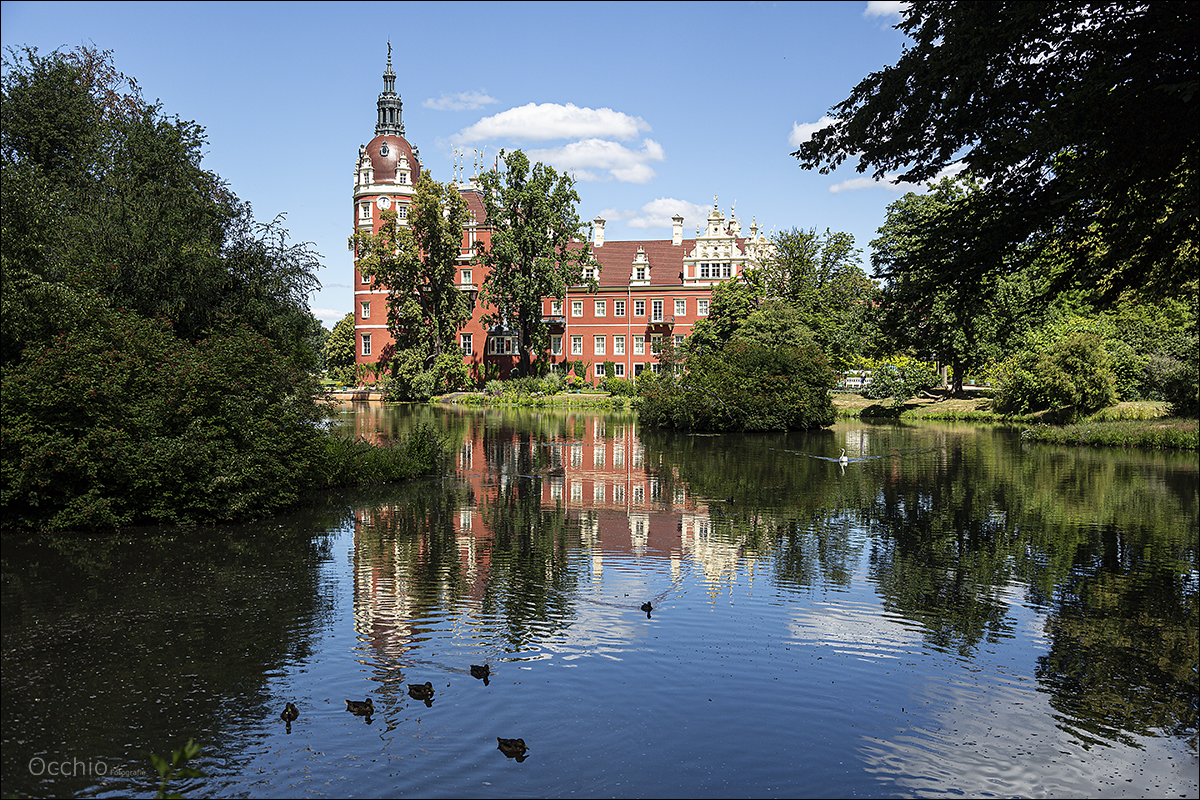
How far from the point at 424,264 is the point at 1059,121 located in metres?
59.4

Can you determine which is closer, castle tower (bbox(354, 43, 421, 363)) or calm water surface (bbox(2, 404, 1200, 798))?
calm water surface (bbox(2, 404, 1200, 798))

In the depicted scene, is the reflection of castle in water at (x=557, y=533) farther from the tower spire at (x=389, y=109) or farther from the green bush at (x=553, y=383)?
the tower spire at (x=389, y=109)

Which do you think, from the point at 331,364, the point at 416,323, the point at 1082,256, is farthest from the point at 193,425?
the point at 331,364

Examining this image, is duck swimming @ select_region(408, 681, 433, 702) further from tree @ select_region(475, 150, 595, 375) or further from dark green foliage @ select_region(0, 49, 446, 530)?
tree @ select_region(475, 150, 595, 375)

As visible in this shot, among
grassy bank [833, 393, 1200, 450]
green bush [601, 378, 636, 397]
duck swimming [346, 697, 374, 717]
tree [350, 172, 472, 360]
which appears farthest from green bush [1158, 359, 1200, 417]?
tree [350, 172, 472, 360]

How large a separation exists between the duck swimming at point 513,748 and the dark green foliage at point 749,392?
31.3 metres

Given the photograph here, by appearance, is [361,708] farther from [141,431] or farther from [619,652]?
[141,431]

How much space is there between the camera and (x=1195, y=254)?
14016mm

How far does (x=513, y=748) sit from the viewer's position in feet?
22.3

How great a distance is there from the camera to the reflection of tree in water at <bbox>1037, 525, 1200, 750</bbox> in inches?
297

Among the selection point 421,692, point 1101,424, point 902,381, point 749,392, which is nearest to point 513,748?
point 421,692

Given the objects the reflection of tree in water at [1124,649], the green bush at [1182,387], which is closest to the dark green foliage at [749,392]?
the green bush at [1182,387]

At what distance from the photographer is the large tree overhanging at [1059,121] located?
1093cm

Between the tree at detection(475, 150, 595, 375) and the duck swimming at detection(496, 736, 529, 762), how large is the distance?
→ 2255 inches
